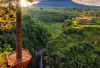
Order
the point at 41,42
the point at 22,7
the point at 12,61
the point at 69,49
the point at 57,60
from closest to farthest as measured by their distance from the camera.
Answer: the point at 22,7
the point at 12,61
the point at 57,60
the point at 69,49
the point at 41,42

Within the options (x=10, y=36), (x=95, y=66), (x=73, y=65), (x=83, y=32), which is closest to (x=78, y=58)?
(x=73, y=65)

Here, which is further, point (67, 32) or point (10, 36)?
point (67, 32)

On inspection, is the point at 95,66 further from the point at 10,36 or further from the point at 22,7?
the point at 22,7

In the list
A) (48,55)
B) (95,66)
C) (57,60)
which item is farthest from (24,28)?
(95,66)

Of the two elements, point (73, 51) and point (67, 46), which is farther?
point (67, 46)

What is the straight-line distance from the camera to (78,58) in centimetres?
1388

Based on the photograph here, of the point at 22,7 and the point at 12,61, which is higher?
the point at 22,7

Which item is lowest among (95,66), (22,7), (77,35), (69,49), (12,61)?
(95,66)

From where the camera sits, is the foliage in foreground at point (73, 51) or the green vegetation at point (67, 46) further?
the foliage in foreground at point (73, 51)

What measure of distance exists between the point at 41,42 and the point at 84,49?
918cm

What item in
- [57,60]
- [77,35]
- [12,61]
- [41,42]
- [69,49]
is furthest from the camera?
[41,42]

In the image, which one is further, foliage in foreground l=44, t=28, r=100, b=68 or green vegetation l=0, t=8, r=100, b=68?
foliage in foreground l=44, t=28, r=100, b=68

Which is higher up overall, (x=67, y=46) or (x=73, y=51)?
(x=67, y=46)

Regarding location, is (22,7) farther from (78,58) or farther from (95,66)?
(95,66)
